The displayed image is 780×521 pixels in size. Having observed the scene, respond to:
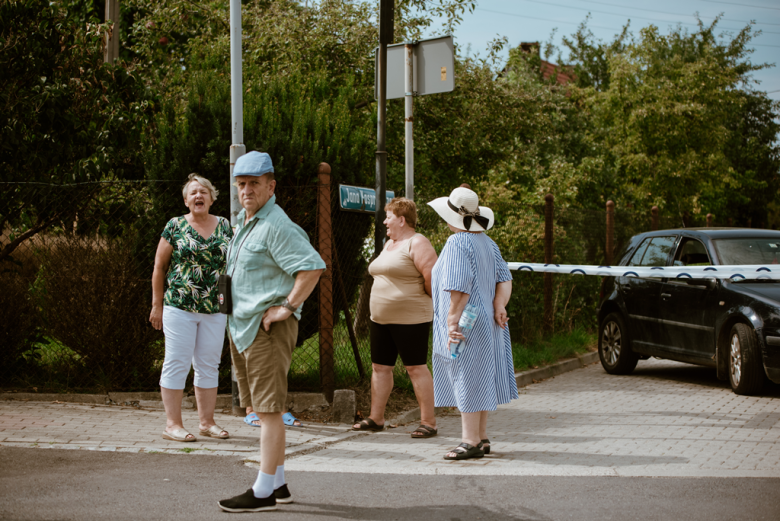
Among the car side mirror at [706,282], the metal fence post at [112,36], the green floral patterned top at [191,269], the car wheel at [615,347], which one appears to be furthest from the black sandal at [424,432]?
the metal fence post at [112,36]

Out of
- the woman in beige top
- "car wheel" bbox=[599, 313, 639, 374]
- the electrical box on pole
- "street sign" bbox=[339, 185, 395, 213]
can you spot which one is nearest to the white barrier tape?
"car wheel" bbox=[599, 313, 639, 374]

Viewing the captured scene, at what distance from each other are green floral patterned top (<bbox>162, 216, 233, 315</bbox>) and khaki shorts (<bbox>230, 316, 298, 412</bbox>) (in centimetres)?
178

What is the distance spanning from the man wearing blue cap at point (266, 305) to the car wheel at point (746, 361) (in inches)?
214

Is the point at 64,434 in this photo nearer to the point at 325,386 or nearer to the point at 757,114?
the point at 325,386

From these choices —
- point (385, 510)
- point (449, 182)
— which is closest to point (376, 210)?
point (385, 510)

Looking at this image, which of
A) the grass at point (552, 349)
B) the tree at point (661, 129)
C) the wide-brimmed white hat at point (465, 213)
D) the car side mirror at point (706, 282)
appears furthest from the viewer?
the tree at point (661, 129)

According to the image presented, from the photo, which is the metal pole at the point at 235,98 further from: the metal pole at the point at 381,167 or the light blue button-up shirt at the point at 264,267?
the light blue button-up shirt at the point at 264,267

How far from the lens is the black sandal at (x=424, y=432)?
6.45 metres

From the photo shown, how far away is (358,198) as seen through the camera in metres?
7.48

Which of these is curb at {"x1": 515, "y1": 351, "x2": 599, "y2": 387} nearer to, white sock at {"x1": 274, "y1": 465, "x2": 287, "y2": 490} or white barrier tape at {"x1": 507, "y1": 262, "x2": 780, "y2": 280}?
white barrier tape at {"x1": 507, "y1": 262, "x2": 780, "y2": 280}

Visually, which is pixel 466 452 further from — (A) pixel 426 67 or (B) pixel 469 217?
(A) pixel 426 67

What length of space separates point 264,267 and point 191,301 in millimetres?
1836

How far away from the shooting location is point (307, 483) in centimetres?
497

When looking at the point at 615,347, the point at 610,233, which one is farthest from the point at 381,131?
the point at 610,233
